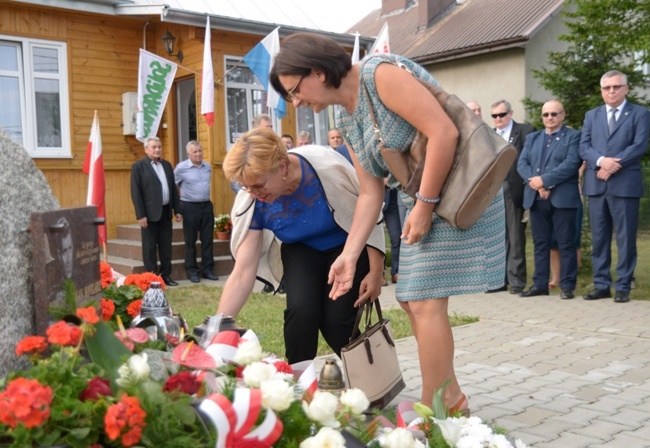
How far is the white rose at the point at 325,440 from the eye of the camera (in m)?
1.61

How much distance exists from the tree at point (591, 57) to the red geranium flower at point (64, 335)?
49.4 feet

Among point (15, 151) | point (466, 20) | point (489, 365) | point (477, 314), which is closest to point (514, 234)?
point (477, 314)

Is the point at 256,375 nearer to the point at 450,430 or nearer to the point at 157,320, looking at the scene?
the point at 450,430

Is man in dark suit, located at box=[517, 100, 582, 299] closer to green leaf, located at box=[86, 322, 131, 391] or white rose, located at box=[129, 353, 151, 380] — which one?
green leaf, located at box=[86, 322, 131, 391]

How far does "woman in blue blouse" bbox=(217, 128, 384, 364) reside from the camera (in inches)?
153

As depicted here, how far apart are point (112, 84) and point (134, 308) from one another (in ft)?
36.7

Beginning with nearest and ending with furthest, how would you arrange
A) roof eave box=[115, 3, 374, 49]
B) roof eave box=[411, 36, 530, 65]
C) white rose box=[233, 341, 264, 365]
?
white rose box=[233, 341, 264, 365] → roof eave box=[115, 3, 374, 49] → roof eave box=[411, 36, 530, 65]

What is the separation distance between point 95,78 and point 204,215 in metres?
3.56

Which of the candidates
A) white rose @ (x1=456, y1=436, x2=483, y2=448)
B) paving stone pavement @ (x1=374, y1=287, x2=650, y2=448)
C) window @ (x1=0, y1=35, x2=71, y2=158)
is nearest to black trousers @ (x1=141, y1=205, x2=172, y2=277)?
window @ (x1=0, y1=35, x2=71, y2=158)

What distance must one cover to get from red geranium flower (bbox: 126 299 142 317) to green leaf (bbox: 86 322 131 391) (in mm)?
1325

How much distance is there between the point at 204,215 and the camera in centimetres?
1193

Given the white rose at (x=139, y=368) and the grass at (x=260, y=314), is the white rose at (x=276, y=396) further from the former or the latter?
the grass at (x=260, y=314)

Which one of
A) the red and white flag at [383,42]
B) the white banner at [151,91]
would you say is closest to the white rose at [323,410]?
the white banner at [151,91]

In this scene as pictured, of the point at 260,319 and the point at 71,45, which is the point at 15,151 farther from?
the point at 71,45
